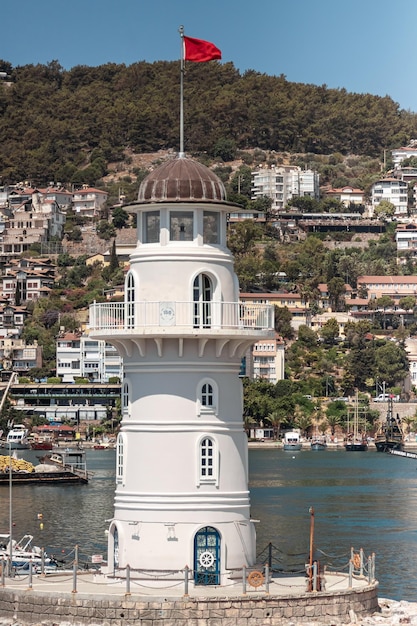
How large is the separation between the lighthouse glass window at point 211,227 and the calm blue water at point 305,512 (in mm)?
6246

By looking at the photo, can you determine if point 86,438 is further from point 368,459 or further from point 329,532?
point 329,532

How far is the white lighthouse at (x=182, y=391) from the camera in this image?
2983 cm

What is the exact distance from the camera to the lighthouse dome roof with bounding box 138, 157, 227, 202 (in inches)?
1191

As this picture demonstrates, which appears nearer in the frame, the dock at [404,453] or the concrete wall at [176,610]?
the concrete wall at [176,610]

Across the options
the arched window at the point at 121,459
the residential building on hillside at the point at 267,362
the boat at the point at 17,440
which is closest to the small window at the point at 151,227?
the arched window at the point at 121,459

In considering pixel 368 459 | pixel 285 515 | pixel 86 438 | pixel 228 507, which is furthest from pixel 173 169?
pixel 86 438

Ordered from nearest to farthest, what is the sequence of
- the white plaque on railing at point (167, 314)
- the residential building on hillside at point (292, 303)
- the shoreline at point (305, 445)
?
the white plaque on railing at point (167, 314)
the shoreline at point (305, 445)
the residential building on hillside at point (292, 303)

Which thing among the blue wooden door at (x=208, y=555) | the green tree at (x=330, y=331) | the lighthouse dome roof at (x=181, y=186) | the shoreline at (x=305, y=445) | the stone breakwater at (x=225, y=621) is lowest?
the stone breakwater at (x=225, y=621)

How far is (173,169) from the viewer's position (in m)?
30.6

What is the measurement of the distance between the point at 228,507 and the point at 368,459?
109957 millimetres

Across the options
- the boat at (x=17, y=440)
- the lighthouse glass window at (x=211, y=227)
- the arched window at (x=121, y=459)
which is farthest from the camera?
the boat at (x=17, y=440)

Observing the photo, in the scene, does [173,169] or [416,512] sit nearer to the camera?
[173,169]

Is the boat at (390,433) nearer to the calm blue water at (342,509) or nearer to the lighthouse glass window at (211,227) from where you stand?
the calm blue water at (342,509)

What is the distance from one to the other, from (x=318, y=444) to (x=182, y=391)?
129m
